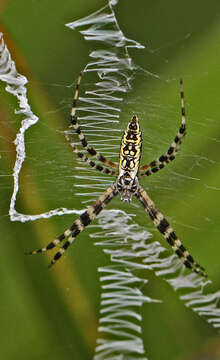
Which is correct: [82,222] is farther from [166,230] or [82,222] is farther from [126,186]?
[166,230]

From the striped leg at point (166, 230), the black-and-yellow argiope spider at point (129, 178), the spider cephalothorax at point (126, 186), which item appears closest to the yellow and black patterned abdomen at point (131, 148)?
the black-and-yellow argiope spider at point (129, 178)

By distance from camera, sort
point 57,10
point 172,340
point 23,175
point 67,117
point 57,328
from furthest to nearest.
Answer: point 172,340
point 57,328
point 23,175
point 67,117
point 57,10

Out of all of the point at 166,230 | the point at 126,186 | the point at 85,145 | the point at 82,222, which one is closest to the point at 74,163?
the point at 85,145

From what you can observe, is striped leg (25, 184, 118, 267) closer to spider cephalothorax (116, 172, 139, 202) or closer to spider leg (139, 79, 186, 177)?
spider cephalothorax (116, 172, 139, 202)

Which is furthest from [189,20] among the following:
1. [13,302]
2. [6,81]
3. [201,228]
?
[13,302]

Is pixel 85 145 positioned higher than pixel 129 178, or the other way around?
pixel 85 145

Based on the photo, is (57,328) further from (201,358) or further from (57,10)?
(57,10)

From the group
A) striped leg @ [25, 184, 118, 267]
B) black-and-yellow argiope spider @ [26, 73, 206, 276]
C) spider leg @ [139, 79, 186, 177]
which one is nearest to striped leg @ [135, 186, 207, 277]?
black-and-yellow argiope spider @ [26, 73, 206, 276]
